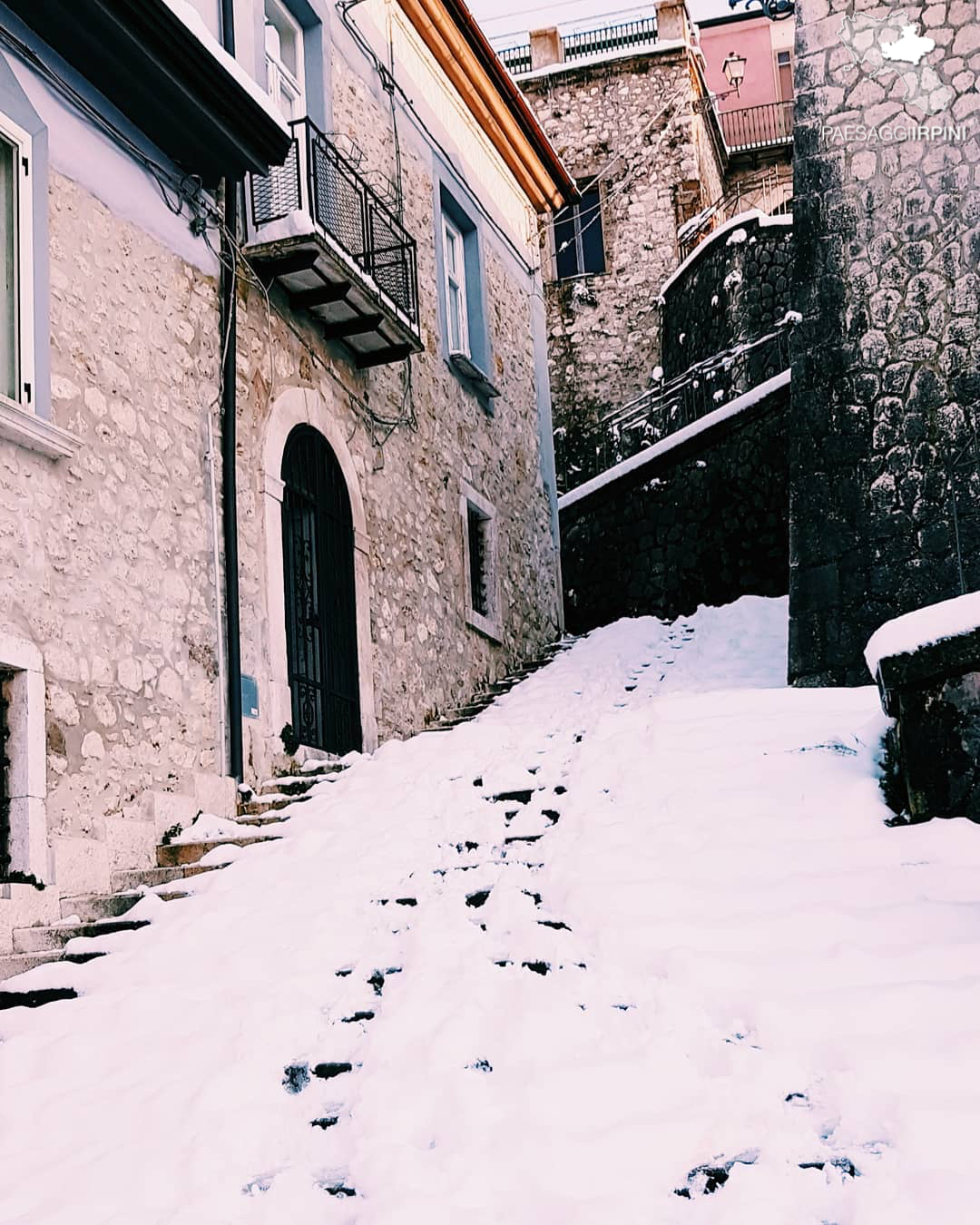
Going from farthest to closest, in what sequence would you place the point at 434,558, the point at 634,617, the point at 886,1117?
the point at 634,617
the point at 434,558
the point at 886,1117

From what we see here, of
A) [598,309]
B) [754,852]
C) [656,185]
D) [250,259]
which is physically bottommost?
[754,852]

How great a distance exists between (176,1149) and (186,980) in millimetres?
1243

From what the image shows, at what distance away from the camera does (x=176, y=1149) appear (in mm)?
3877

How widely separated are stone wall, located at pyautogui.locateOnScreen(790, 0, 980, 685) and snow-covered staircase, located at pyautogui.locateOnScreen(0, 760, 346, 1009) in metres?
3.78

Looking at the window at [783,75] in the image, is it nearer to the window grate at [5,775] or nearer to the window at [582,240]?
the window at [582,240]

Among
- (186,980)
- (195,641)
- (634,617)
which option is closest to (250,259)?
(195,641)

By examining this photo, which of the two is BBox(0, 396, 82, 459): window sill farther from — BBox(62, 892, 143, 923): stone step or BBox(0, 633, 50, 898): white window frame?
BBox(62, 892, 143, 923): stone step

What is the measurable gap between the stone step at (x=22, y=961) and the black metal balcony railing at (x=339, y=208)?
482cm

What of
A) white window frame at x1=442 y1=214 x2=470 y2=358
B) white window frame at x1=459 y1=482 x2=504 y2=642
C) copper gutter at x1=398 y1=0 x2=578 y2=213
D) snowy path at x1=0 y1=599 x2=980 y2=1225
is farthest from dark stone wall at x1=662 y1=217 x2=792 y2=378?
snowy path at x1=0 y1=599 x2=980 y2=1225

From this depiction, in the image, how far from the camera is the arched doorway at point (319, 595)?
917cm

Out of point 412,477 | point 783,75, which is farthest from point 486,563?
point 783,75

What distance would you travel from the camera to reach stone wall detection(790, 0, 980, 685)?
29.9 ft

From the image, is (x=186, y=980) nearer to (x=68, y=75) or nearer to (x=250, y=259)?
(x=68, y=75)

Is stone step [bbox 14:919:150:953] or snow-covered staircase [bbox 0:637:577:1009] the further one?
stone step [bbox 14:919:150:953]
